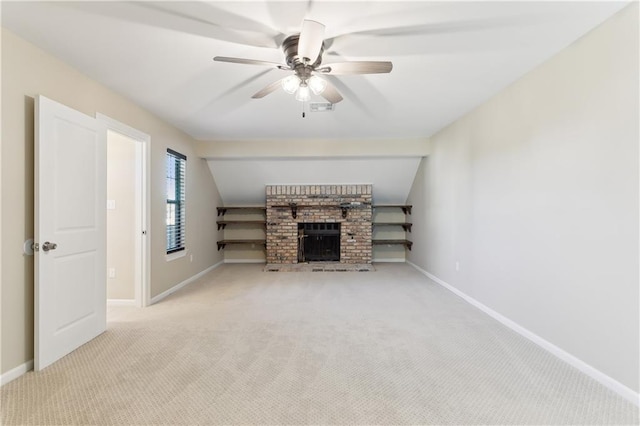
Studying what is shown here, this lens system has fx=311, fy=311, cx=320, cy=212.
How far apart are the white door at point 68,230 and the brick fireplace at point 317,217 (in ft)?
13.1

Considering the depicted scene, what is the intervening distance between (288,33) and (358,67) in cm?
55

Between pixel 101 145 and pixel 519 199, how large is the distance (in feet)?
13.1

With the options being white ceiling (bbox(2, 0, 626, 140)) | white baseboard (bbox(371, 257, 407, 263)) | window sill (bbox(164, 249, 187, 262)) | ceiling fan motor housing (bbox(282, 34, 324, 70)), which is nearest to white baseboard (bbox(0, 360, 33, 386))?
window sill (bbox(164, 249, 187, 262))

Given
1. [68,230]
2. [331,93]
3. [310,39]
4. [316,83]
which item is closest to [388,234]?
[331,93]

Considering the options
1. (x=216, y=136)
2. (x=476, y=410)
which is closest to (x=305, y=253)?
(x=216, y=136)

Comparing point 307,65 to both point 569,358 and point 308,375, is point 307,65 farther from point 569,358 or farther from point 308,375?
point 569,358

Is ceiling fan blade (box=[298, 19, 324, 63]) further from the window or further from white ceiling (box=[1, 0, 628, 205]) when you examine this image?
the window

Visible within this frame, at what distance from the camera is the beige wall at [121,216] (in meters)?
3.90

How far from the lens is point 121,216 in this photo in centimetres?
396

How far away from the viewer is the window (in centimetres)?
456

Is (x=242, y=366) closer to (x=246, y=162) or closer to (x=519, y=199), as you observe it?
(x=519, y=199)

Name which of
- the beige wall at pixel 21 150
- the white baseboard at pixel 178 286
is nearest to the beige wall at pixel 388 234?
the white baseboard at pixel 178 286

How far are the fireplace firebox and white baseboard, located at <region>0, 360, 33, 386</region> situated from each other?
16.1 feet

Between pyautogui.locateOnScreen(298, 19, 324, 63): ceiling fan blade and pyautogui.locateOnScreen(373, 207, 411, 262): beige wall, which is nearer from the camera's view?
pyautogui.locateOnScreen(298, 19, 324, 63): ceiling fan blade
